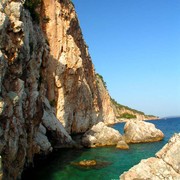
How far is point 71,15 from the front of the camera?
64.1 meters

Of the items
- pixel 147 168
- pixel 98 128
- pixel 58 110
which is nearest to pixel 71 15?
pixel 58 110

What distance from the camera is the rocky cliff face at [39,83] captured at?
21.0m

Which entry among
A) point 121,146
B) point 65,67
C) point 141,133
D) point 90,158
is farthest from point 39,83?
point 141,133

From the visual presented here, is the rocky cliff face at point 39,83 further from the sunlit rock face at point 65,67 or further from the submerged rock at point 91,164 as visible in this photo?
the submerged rock at point 91,164

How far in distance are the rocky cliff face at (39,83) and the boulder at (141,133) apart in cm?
1128

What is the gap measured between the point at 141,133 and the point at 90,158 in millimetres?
16794

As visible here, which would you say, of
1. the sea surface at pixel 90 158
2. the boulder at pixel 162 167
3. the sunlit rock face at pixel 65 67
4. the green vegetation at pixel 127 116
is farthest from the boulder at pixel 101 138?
the green vegetation at pixel 127 116

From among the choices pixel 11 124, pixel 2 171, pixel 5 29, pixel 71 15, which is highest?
pixel 71 15

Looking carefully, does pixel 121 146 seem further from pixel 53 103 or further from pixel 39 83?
pixel 53 103

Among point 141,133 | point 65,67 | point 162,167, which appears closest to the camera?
point 162,167

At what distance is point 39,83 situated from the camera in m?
39.0

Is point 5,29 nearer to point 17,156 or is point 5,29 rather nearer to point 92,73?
point 17,156

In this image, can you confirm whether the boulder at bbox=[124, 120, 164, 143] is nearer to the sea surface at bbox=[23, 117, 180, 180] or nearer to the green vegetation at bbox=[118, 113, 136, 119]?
the sea surface at bbox=[23, 117, 180, 180]

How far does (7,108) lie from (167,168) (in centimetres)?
1246
